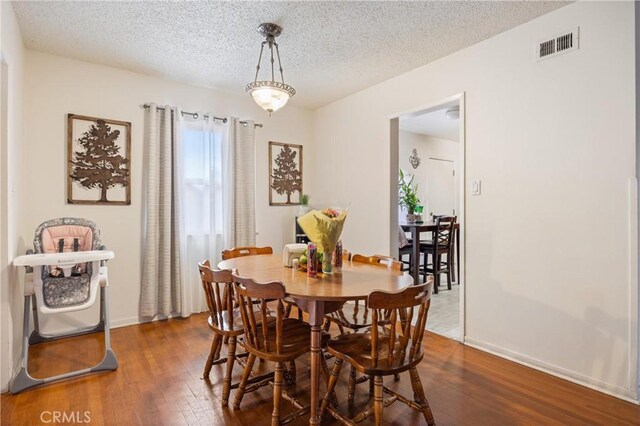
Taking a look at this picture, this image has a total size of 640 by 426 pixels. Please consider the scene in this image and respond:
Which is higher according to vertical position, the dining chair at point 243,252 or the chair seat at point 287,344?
the dining chair at point 243,252

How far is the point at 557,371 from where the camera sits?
2.42 m

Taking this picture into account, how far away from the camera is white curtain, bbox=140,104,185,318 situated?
3.53m

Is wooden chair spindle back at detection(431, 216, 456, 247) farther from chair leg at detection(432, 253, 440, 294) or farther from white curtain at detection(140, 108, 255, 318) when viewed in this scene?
white curtain at detection(140, 108, 255, 318)

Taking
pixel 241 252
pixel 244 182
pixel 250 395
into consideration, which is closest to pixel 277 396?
pixel 250 395

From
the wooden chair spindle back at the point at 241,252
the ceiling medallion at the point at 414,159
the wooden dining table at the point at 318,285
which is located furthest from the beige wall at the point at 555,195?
the ceiling medallion at the point at 414,159

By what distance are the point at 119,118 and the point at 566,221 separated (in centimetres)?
399

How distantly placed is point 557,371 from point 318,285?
1.89 meters

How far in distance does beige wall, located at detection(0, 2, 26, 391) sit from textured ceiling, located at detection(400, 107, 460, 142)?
4.29 metres

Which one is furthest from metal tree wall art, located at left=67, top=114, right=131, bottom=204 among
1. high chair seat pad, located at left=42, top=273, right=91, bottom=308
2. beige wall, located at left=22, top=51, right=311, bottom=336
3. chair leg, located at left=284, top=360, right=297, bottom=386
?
chair leg, located at left=284, top=360, right=297, bottom=386

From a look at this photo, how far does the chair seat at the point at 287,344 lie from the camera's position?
177cm

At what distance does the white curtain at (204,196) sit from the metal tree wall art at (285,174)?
25.6 inches

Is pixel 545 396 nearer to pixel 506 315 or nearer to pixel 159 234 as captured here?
pixel 506 315

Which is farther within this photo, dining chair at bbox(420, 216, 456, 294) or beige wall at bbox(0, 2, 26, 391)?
dining chair at bbox(420, 216, 456, 294)

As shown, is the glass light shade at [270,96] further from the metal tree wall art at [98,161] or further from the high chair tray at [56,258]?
the metal tree wall art at [98,161]
